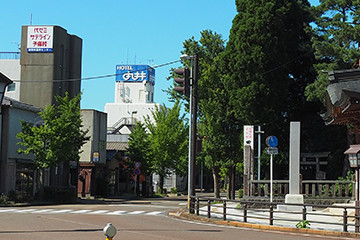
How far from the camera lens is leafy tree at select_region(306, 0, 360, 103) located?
120 ft

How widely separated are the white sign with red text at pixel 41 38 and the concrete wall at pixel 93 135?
25.4 ft

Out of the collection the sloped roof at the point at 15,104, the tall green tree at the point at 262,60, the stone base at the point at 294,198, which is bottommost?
the stone base at the point at 294,198

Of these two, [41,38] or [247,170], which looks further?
[41,38]

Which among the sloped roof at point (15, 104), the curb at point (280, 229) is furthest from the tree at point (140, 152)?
the curb at point (280, 229)

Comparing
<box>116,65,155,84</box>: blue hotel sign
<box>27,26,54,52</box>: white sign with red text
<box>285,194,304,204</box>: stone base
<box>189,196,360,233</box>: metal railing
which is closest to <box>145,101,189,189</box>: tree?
<box>27,26,54,52</box>: white sign with red text

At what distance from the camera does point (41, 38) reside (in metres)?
48.5

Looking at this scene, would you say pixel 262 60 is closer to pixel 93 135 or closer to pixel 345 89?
pixel 93 135

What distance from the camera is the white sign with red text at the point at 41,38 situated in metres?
48.4

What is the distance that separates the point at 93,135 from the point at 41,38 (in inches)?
415

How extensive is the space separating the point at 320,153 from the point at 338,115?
24731 mm

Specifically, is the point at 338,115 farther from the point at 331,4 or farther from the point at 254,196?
the point at 331,4

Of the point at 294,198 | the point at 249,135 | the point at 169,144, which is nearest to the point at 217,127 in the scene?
the point at 249,135

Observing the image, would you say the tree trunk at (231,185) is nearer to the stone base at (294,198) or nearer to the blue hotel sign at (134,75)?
the stone base at (294,198)

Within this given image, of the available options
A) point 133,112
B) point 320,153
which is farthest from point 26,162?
point 133,112
